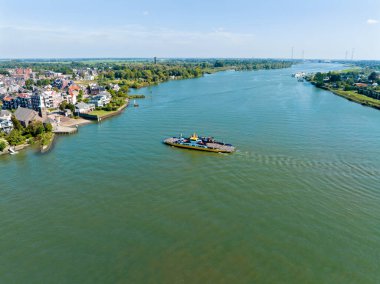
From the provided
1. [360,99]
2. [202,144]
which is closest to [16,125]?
[202,144]

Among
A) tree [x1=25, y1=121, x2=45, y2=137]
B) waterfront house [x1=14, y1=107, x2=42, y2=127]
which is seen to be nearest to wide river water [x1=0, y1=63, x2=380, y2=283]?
tree [x1=25, y1=121, x2=45, y2=137]

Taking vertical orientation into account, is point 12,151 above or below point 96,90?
below

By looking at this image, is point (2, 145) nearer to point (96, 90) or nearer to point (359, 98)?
point (96, 90)

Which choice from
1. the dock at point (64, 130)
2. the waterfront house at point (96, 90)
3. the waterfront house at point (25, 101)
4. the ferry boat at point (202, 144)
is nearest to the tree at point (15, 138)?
the dock at point (64, 130)

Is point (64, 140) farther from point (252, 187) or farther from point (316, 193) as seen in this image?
point (316, 193)

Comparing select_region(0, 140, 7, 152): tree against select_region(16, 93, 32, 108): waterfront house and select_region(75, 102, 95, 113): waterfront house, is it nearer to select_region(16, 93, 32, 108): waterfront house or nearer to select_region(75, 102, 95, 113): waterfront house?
select_region(75, 102, 95, 113): waterfront house

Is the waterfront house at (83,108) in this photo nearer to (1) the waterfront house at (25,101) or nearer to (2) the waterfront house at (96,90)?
(1) the waterfront house at (25,101)
